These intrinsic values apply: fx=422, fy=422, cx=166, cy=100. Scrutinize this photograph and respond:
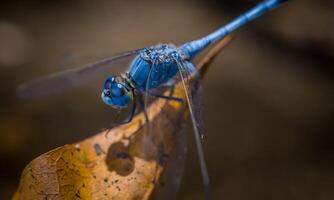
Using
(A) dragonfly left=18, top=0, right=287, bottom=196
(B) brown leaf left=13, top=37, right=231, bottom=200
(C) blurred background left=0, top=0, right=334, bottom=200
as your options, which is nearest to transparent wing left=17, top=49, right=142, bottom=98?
(A) dragonfly left=18, top=0, right=287, bottom=196

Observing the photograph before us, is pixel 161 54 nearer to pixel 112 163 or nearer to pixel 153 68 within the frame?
pixel 153 68

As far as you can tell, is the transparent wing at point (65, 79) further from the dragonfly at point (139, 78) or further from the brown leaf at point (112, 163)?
the brown leaf at point (112, 163)

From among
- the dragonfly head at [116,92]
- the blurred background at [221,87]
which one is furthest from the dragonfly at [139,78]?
the blurred background at [221,87]

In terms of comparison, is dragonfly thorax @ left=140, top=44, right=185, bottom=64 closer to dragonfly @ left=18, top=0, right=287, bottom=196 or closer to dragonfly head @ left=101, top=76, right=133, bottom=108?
dragonfly @ left=18, top=0, right=287, bottom=196

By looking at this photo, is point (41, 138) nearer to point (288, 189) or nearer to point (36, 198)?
point (36, 198)

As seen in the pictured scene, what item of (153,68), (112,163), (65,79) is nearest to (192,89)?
(153,68)
